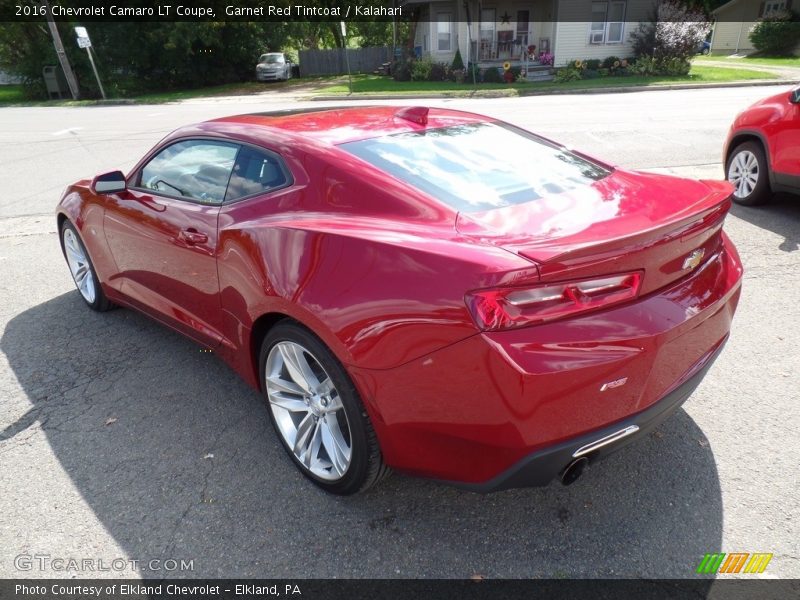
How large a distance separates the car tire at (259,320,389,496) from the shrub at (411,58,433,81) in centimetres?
2669

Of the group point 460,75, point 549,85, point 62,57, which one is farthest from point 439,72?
point 62,57

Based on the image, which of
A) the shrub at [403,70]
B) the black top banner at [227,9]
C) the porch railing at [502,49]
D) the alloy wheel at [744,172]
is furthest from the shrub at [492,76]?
the alloy wheel at [744,172]

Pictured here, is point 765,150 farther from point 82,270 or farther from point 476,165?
point 82,270

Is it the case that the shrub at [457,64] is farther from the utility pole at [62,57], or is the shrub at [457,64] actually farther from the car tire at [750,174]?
the car tire at [750,174]

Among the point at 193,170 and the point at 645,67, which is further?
the point at 645,67

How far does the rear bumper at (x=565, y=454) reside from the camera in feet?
6.27

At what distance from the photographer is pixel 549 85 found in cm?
2273

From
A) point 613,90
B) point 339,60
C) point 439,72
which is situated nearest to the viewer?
point 613,90

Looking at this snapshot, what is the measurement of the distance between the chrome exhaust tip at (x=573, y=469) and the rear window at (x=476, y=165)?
3.29ft

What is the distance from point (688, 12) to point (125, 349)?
1144 inches

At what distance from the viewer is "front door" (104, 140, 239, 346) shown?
117 inches

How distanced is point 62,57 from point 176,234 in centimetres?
2923

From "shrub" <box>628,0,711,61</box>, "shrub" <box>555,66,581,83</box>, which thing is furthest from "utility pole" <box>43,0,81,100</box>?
"shrub" <box>628,0,711,61</box>

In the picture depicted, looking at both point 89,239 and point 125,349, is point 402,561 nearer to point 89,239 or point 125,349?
point 125,349
